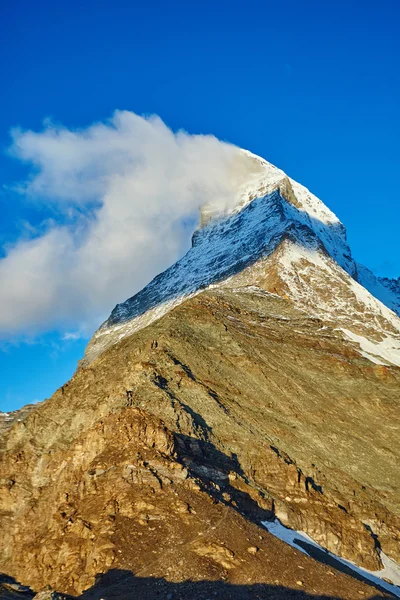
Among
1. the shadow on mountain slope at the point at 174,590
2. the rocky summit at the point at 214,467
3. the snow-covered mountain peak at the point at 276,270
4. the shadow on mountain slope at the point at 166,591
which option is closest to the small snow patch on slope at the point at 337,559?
the rocky summit at the point at 214,467

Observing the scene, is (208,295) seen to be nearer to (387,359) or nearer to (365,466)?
(387,359)

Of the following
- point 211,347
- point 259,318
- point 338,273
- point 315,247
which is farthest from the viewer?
point 315,247

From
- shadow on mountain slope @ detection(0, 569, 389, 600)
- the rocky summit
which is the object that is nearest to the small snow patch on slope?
the rocky summit

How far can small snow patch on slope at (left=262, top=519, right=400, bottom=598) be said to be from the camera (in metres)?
A: 38.3

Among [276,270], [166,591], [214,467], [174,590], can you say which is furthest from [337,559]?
[276,270]

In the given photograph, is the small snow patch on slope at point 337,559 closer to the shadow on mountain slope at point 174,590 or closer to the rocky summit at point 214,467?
the rocky summit at point 214,467

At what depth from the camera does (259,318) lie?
77.9m

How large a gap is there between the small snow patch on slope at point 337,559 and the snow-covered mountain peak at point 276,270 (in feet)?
124

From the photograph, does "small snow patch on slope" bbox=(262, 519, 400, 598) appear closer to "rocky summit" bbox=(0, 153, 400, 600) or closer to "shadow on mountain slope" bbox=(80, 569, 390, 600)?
"rocky summit" bbox=(0, 153, 400, 600)

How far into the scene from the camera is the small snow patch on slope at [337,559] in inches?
1510

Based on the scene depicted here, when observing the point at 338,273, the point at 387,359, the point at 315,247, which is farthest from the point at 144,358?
the point at 315,247

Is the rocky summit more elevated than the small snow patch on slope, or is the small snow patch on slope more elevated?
the rocky summit

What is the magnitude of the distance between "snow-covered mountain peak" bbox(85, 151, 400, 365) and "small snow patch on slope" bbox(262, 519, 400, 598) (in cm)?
3787

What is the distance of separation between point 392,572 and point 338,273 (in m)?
78.3
